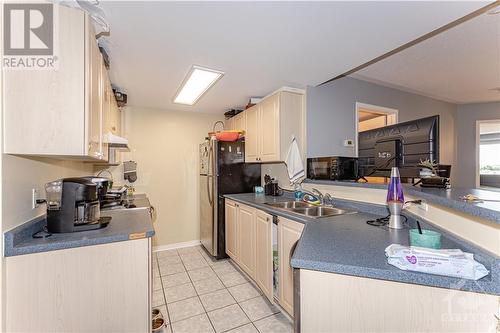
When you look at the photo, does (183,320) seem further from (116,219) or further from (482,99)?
(482,99)

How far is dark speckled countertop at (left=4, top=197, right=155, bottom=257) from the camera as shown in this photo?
111 centimetres

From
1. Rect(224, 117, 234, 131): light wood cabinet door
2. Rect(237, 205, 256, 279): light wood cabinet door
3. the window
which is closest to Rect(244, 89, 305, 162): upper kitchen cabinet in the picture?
Rect(237, 205, 256, 279): light wood cabinet door

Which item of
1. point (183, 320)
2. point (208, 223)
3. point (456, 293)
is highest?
point (456, 293)

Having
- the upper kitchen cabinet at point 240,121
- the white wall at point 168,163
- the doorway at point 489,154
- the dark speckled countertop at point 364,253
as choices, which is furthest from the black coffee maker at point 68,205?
the doorway at point 489,154

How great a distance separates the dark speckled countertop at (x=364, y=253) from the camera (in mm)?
797

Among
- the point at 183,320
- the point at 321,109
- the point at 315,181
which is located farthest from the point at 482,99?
the point at 183,320

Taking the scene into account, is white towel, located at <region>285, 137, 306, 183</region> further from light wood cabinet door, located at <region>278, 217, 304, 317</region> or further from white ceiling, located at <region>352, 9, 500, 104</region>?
white ceiling, located at <region>352, 9, 500, 104</region>

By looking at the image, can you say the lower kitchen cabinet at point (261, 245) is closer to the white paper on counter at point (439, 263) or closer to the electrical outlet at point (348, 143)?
the white paper on counter at point (439, 263)

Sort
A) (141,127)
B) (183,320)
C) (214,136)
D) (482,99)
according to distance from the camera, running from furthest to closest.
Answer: (482,99) → (141,127) → (214,136) → (183,320)

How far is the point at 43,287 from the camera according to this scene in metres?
1.15

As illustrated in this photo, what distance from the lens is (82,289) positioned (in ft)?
4.03

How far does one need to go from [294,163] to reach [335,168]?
18.6 inches

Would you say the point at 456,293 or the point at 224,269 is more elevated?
the point at 456,293

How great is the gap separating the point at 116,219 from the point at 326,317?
1643mm
